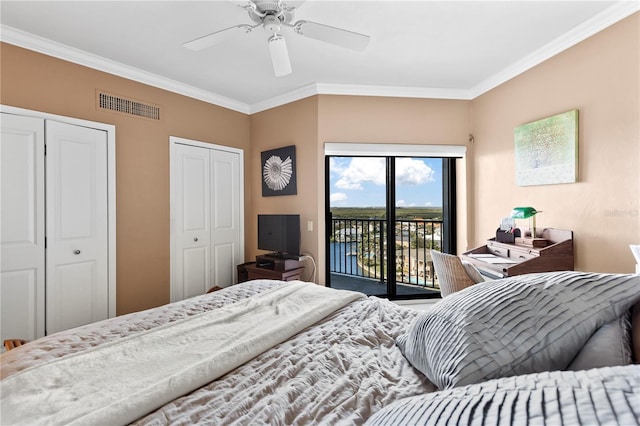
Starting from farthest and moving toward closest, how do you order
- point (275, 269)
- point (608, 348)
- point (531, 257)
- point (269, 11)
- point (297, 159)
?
1. point (297, 159)
2. point (275, 269)
3. point (531, 257)
4. point (269, 11)
5. point (608, 348)

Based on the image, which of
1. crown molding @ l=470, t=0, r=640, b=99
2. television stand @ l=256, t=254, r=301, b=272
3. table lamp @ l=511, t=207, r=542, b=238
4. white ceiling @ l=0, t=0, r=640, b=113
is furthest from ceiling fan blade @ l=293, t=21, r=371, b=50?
television stand @ l=256, t=254, r=301, b=272

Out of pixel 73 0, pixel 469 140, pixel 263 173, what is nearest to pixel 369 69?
pixel 469 140

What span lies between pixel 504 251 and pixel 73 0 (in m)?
3.91

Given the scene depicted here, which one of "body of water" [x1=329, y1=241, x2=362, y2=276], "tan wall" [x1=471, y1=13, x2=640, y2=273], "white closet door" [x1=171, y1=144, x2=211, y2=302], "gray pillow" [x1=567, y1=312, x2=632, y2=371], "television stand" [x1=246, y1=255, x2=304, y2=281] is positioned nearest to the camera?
"gray pillow" [x1=567, y1=312, x2=632, y2=371]

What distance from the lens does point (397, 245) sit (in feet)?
12.9

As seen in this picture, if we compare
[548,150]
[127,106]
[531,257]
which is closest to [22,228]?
[127,106]

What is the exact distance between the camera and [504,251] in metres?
2.82

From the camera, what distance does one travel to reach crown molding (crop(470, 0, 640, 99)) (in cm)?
211

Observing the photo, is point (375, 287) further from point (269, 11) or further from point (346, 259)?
point (269, 11)

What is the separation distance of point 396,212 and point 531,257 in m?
A: 1.64

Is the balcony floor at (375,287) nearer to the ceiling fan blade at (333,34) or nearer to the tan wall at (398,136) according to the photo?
the tan wall at (398,136)

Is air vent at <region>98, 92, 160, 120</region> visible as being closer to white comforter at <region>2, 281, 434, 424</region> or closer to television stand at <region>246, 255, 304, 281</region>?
television stand at <region>246, 255, 304, 281</region>

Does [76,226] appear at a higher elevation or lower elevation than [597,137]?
lower

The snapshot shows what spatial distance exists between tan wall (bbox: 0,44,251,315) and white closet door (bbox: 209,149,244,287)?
442 mm
